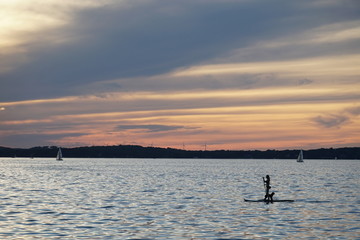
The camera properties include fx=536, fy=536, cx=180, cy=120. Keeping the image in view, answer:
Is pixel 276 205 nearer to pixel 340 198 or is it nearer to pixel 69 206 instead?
pixel 340 198

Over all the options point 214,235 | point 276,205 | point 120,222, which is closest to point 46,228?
point 120,222

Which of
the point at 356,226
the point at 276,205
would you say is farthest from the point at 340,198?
the point at 356,226

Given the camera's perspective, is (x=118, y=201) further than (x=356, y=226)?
Yes

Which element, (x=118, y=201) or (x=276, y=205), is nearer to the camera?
(x=276, y=205)

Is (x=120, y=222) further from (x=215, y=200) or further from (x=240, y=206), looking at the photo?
(x=215, y=200)

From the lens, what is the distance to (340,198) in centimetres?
7831

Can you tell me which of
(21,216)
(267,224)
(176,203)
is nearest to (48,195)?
(176,203)

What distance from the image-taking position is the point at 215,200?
236 ft

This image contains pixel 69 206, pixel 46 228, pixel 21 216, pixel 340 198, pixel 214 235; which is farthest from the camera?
pixel 340 198

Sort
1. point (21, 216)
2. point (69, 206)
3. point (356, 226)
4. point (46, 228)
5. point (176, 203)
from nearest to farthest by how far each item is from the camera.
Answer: point (46, 228)
point (356, 226)
point (21, 216)
point (69, 206)
point (176, 203)

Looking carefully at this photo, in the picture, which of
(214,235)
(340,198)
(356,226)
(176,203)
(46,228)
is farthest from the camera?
(340,198)

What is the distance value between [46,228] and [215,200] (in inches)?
1259

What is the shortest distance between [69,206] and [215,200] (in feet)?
65.9

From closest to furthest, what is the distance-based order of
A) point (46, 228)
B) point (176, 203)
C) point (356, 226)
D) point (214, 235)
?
point (214, 235) < point (46, 228) < point (356, 226) < point (176, 203)
